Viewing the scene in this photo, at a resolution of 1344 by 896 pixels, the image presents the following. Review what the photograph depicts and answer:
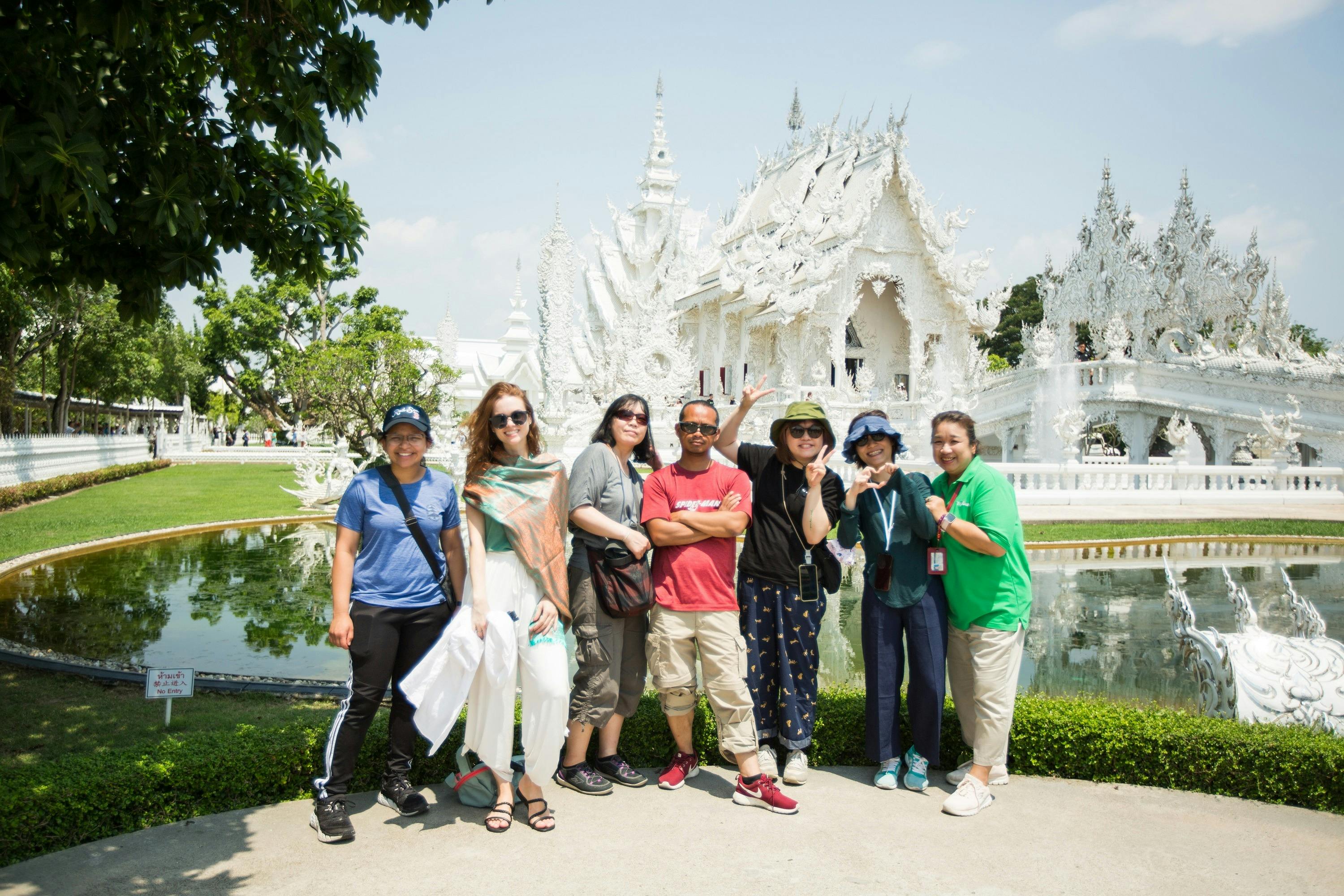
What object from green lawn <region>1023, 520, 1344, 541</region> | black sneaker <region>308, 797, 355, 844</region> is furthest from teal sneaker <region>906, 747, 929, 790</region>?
green lawn <region>1023, 520, 1344, 541</region>

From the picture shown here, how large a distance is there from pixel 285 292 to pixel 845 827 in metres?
36.8

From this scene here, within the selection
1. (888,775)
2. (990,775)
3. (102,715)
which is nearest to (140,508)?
(102,715)

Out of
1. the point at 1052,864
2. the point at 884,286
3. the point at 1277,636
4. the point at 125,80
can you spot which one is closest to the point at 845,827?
the point at 1052,864

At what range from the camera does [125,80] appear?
11.2ft

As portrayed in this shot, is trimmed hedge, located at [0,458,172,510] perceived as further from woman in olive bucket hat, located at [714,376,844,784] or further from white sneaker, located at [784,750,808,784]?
white sneaker, located at [784,750,808,784]

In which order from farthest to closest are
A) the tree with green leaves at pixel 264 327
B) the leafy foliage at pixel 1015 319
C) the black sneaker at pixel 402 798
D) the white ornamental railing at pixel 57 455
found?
the leafy foliage at pixel 1015 319
the tree with green leaves at pixel 264 327
the white ornamental railing at pixel 57 455
the black sneaker at pixel 402 798

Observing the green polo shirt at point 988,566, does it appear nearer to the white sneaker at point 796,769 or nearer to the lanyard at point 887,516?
the lanyard at point 887,516

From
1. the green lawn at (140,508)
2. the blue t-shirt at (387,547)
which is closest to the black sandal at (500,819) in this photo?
the blue t-shirt at (387,547)

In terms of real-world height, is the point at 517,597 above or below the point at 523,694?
above

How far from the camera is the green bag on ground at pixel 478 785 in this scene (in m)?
3.66

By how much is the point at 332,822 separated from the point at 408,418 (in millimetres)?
1534

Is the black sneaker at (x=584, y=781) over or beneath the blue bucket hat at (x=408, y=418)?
beneath

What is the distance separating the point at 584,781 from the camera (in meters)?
3.80

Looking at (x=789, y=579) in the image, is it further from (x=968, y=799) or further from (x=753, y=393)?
(x=968, y=799)
